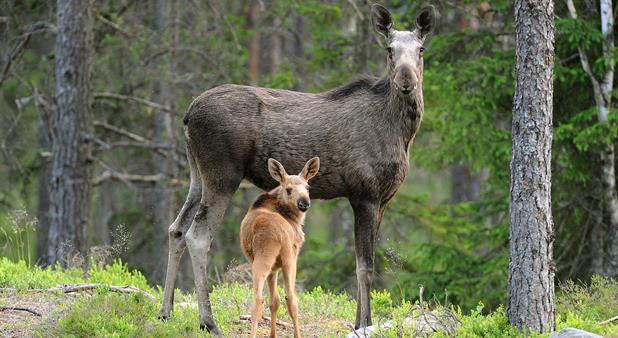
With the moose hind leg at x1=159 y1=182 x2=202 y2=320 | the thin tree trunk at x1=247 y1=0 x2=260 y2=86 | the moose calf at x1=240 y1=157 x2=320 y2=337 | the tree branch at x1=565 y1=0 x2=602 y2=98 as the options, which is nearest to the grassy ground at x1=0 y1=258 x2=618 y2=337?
the moose hind leg at x1=159 y1=182 x2=202 y2=320

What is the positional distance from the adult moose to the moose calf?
47 cm

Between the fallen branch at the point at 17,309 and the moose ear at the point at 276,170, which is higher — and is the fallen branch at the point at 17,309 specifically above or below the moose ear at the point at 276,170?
below

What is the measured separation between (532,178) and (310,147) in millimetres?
2289

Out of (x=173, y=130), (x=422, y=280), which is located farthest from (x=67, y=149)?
(x=422, y=280)

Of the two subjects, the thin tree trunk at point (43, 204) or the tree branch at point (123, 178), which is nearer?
the tree branch at point (123, 178)

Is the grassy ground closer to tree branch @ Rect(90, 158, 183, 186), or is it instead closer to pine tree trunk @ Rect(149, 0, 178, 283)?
tree branch @ Rect(90, 158, 183, 186)

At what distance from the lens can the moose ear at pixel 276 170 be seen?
8461 millimetres

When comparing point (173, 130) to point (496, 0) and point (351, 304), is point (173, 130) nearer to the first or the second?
point (496, 0)

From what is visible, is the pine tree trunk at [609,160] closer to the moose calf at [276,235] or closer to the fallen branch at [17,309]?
the moose calf at [276,235]

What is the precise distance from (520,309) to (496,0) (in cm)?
763

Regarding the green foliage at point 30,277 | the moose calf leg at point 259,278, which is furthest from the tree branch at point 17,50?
the moose calf leg at point 259,278

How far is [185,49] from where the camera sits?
1638cm

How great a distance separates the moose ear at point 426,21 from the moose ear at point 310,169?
186cm

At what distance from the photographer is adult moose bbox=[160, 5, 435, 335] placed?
8.84 m
